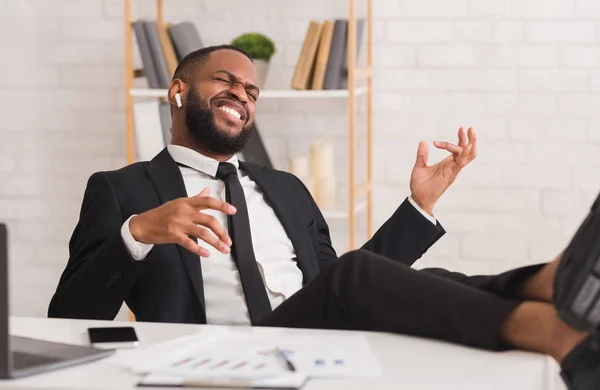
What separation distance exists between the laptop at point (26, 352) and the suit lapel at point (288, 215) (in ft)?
3.56

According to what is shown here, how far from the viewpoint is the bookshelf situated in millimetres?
3436

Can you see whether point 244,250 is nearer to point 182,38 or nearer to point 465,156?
point 465,156

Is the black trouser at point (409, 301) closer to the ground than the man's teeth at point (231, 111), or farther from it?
closer to the ground

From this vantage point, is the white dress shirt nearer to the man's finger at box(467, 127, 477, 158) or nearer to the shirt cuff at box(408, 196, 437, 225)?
the shirt cuff at box(408, 196, 437, 225)

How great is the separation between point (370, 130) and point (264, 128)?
0.41 metres

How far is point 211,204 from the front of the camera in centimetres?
183

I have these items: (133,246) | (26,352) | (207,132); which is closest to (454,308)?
(26,352)

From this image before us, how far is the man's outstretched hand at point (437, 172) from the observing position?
2585 millimetres

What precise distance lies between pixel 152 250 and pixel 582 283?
1169 millimetres

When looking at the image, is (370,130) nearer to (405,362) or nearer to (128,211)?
(128,211)

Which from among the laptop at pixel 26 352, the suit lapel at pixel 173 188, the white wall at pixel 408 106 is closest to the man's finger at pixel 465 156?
the suit lapel at pixel 173 188

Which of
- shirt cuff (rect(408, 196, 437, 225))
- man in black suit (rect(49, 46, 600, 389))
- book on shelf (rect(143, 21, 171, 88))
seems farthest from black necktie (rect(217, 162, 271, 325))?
book on shelf (rect(143, 21, 171, 88))

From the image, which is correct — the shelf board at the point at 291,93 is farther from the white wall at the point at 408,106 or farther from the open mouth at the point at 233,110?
the open mouth at the point at 233,110

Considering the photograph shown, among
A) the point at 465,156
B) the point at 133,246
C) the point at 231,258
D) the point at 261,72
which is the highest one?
the point at 261,72
